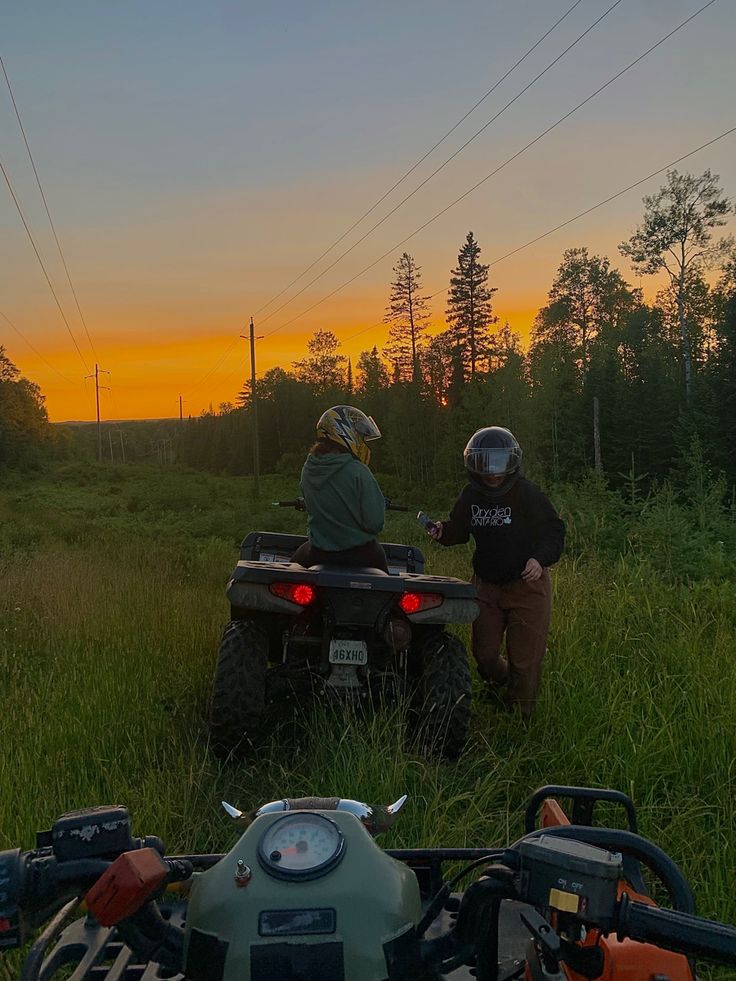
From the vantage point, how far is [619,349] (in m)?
49.8

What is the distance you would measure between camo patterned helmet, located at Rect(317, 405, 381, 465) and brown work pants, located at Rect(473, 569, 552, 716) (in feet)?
3.99

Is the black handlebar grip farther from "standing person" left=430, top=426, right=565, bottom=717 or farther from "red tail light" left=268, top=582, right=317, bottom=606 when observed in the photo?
"standing person" left=430, top=426, right=565, bottom=717

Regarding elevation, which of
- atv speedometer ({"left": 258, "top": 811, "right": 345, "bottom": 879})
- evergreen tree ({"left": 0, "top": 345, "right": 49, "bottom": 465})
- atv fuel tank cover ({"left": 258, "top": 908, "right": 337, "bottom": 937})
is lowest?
atv fuel tank cover ({"left": 258, "top": 908, "right": 337, "bottom": 937})

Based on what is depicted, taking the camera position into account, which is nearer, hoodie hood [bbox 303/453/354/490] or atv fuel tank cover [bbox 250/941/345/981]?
atv fuel tank cover [bbox 250/941/345/981]

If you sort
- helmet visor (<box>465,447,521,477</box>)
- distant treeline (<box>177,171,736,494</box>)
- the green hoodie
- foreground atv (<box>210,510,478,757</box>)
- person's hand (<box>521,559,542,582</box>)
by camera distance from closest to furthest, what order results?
foreground atv (<box>210,510,478,757</box>) → the green hoodie → person's hand (<box>521,559,542,582</box>) → helmet visor (<box>465,447,521,477</box>) → distant treeline (<box>177,171,736,494</box>)

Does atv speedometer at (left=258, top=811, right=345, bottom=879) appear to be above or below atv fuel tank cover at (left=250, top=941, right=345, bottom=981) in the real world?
above

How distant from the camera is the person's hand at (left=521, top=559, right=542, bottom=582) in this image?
4.55 meters

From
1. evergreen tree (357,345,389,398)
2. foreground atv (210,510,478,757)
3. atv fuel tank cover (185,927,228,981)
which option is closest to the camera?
atv fuel tank cover (185,927,228,981)

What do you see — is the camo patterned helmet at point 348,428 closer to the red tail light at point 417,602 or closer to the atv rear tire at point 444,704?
the red tail light at point 417,602

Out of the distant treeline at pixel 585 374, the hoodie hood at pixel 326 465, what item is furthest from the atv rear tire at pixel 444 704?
the distant treeline at pixel 585 374

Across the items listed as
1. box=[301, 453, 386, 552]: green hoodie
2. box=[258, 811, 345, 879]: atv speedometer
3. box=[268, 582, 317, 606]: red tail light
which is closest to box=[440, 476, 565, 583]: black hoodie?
box=[301, 453, 386, 552]: green hoodie

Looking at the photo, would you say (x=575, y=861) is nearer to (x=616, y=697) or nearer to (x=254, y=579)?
(x=254, y=579)

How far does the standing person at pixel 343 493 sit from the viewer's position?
4398 millimetres

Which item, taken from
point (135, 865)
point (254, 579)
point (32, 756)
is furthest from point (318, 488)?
point (135, 865)
